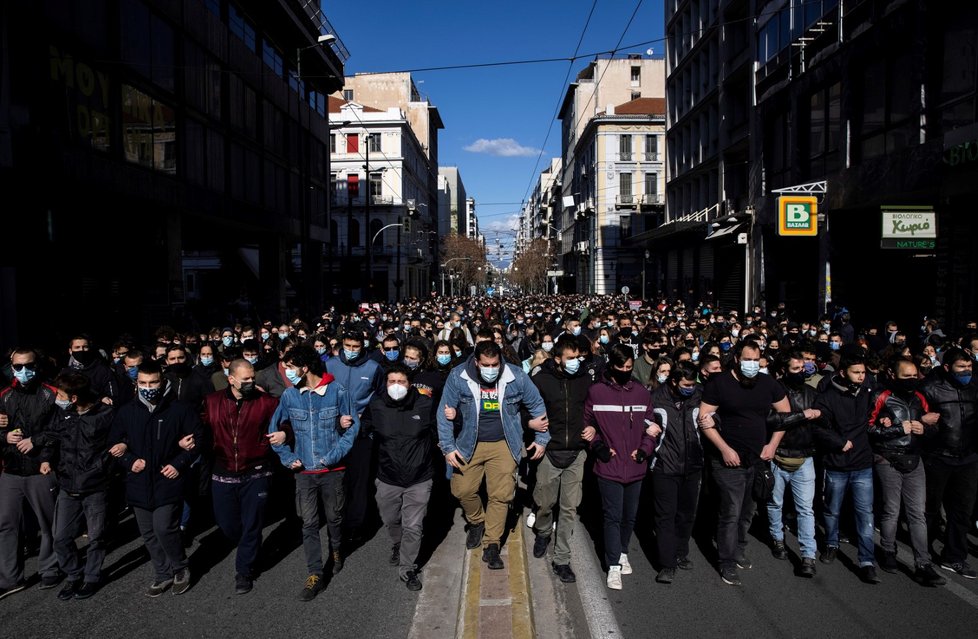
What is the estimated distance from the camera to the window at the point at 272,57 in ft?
94.0

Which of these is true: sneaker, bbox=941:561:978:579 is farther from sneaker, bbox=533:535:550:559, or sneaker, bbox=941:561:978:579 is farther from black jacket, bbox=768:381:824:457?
sneaker, bbox=533:535:550:559

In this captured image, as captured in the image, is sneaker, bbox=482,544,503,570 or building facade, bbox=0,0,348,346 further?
building facade, bbox=0,0,348,346

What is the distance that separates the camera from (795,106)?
74.7ft

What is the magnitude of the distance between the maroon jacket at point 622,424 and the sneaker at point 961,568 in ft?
8.20

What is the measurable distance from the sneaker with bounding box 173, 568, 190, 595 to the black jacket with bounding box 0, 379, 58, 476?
1271 millimetres

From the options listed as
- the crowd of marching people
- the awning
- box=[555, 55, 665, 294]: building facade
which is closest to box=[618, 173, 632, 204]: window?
box=[555, 55, 665, 294]: building facade

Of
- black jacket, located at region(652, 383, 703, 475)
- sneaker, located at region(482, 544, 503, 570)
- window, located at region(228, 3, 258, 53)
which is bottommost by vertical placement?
sneaker, located at region(482, 544, 503, 570)

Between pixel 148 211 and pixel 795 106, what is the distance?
20.2m

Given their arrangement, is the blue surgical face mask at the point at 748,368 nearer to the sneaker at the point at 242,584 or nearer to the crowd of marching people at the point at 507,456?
the crowd of marching people at the point at 507,456

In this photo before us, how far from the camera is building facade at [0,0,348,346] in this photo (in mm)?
13617

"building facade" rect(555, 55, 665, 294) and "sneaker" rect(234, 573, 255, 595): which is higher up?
"building facade" rect(555, 55, 665, 294)

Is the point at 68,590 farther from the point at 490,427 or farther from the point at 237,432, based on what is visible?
the point at 490,427

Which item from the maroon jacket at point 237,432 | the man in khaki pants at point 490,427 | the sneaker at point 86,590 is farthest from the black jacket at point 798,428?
the sneaker at point 86,590

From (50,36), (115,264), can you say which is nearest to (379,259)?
(115,264)
